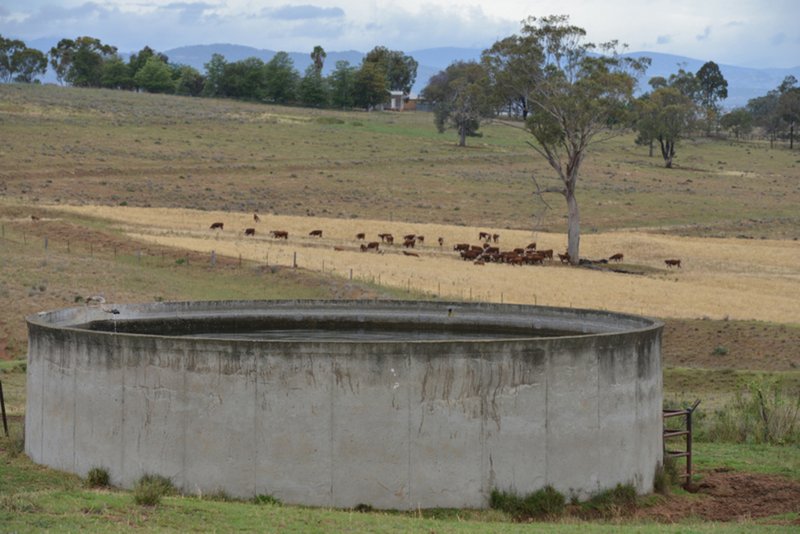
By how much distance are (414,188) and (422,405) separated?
85883mm

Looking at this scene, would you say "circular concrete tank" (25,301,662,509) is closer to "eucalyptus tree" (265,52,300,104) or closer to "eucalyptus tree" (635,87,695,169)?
"eucalyptus tree" (635,87,695,169)

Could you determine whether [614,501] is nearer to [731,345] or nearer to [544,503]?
[544,503]

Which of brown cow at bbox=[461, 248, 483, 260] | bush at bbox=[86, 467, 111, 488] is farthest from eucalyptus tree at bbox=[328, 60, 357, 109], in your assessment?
bush at bbox=[86, 467, 111, 488]

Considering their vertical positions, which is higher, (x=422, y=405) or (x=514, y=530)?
(x=422, y=405)

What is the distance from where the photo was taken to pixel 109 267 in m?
54.0

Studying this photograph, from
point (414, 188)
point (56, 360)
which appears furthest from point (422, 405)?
point (414, 188)

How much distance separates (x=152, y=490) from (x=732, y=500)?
11231mm

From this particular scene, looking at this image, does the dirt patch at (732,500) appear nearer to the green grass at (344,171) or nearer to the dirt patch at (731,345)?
the dirt patch at (731,345)

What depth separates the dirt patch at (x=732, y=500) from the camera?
21906mm

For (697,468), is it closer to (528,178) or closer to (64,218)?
(64,218)

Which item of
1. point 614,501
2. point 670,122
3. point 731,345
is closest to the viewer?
point 614,501

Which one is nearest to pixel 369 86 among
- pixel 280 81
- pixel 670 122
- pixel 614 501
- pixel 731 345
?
pixel 280 81

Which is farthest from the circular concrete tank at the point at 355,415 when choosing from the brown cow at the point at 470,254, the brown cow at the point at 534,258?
the brown cow at the point at 534,258

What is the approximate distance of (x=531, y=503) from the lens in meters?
20.9
